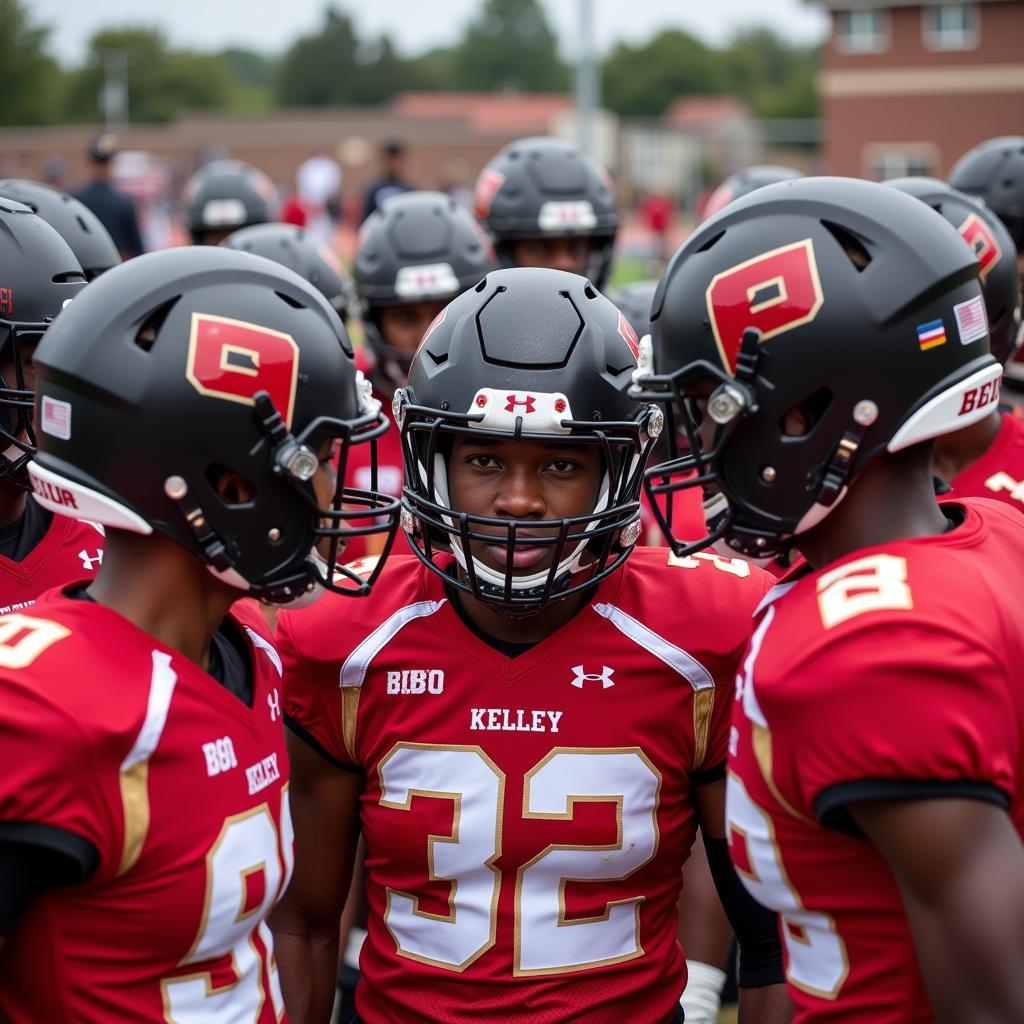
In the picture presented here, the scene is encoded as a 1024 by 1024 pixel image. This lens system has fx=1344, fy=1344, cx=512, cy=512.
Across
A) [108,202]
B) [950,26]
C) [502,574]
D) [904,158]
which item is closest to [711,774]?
[502,574]

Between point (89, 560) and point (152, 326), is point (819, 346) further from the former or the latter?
point (89, 560)

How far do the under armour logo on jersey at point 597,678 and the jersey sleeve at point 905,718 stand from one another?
0.75 meters

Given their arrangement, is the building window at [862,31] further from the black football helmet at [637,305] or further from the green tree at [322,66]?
the green tree at [322,66]

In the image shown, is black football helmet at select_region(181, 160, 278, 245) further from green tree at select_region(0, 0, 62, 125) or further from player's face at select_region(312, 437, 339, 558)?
green tree at select_region(0, 0, 62, 125)

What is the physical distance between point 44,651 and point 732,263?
4.11 ft

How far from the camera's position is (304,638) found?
2.71 meters

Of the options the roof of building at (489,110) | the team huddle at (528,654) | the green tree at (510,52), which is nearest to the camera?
the team huddle at (528,654)

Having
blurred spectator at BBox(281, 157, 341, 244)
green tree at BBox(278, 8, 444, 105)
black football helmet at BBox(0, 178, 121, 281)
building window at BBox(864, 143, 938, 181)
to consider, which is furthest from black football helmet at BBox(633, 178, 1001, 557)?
green tree at BBox(278, 8, 444, 105)

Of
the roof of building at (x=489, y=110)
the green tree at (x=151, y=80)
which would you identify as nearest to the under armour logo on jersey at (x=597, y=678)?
the roof of building at (x=489, y=110)

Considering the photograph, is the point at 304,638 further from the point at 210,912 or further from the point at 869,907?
the point at 869,907

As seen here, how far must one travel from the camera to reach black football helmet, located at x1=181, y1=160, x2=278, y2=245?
8.22 m

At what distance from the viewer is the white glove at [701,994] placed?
2730 millimetres

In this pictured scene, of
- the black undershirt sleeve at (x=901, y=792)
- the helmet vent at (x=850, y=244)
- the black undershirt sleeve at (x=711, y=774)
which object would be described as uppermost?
the helmet vent at (x=850, y=244)

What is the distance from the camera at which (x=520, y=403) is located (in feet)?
8.78
